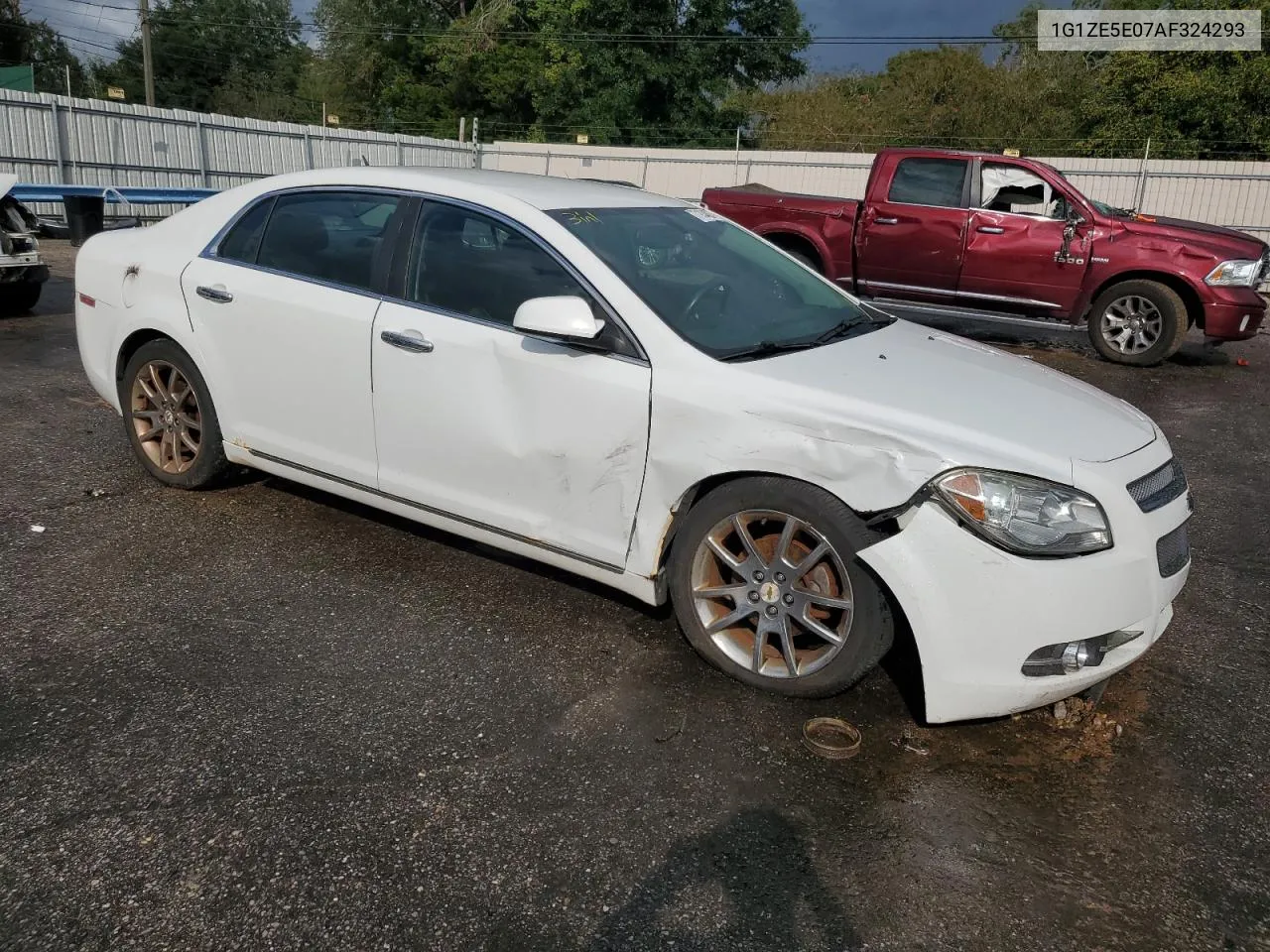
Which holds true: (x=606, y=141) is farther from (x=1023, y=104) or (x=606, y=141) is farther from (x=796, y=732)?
(x=796, y=732)

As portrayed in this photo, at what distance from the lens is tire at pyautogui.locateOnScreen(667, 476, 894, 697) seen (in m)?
3.08

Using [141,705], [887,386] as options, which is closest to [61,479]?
[141,705]

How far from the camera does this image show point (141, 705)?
3.16 meters

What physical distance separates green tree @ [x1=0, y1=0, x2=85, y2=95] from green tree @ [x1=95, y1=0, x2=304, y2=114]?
297 cm

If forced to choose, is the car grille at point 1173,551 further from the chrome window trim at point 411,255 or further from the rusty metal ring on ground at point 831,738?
the chrome window trim at point 411,255

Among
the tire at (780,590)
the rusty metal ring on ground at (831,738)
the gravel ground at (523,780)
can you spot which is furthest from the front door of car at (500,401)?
the rusty metal ring on ground at (831,738)

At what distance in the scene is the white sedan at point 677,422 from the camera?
2924mm

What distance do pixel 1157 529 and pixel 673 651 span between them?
165 cm

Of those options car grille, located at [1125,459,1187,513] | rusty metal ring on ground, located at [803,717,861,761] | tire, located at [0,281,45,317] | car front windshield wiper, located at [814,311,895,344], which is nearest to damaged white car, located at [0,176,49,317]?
tire, located at [0,281,45,317]

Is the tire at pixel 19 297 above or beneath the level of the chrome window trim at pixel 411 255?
beneath

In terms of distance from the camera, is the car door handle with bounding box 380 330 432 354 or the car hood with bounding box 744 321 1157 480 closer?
the car hood with bounding box 744 321 1157 480

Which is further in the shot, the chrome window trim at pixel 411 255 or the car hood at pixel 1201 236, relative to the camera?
the car hood at pixel 1201 236

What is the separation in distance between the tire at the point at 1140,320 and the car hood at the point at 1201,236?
0.48 metres

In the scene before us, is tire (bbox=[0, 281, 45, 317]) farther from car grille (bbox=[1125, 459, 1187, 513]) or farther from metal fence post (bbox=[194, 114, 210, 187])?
metal fence post (bbox=[194, 114, 210, 187])
